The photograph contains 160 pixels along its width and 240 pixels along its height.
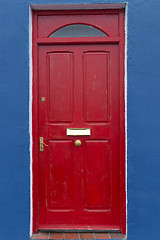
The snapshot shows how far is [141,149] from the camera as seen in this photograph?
11.5 feet

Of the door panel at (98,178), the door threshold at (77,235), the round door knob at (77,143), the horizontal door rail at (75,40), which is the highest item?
the horizontal door rail at (75,40)

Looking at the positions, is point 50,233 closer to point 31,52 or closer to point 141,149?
point 141,149

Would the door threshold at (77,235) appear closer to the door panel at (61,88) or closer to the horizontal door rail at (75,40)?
the door panel at (61,88)

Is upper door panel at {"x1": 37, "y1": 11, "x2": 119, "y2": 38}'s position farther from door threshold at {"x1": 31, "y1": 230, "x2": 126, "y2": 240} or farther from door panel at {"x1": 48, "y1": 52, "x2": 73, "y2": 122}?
door threshold at {"x1": 31, "y1": 230, "x2": 126, "y2": 240}

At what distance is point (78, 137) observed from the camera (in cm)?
373

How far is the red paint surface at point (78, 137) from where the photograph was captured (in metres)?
3.70

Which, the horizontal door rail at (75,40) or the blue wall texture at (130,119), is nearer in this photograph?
the blue wall texture at (130,119)

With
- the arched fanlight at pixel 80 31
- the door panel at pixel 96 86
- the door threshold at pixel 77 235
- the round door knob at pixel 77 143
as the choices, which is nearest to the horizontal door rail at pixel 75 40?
the arched fanlight at pixel 80 31

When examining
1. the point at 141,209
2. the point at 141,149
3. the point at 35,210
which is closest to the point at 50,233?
the point at 35,210

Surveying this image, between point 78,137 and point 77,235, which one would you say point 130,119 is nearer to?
point 78,137

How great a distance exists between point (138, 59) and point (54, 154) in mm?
1634

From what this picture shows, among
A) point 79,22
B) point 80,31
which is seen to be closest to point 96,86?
point 80,31

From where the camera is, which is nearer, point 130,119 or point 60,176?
point 130,119

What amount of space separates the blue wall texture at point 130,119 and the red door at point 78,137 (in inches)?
10.7
